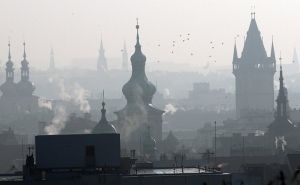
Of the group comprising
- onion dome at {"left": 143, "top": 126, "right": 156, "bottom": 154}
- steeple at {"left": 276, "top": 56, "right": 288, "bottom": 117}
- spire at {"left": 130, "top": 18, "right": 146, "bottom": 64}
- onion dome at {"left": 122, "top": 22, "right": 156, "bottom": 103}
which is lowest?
onion dome at {"left": 143, "top": 126, "right": 156, "bottom": 154}

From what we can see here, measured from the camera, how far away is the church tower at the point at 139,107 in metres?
171

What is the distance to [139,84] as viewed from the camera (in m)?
172

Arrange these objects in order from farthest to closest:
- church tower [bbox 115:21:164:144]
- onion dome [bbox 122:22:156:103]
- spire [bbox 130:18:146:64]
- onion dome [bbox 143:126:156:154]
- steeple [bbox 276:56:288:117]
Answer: spire [bbox 130:18:146:64] < onion dome [bbox 122:22:156:103] < church tower [bbox 115:21:164:144] < steeple [bbox 276:56:288:117] < onion dome [bbox 143:126:156:154]

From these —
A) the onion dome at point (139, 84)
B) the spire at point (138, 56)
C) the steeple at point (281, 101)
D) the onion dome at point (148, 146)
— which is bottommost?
the onion dome at point (148, 146)

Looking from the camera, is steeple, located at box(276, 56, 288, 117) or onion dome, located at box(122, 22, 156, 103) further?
onion dome, located at box(122, 22, 156, 103)

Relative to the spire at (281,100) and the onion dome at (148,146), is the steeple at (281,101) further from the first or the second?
the onion dome at (148,146)

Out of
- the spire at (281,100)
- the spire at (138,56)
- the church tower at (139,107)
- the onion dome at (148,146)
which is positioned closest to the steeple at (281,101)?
the spire at (281,100)

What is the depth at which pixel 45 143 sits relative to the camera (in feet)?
227

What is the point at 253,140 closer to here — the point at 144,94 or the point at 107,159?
the point at 144,94

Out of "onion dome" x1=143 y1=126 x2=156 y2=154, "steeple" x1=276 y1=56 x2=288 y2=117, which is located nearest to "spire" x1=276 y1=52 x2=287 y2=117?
"steeple" x1=276 y1=56 x2=288 y2=117

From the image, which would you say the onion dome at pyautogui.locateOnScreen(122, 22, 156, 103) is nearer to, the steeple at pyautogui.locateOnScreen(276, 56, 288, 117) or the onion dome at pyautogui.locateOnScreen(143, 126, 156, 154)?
the steeple at pyautogui.locateOnScreen(276, 56, 288, 117)

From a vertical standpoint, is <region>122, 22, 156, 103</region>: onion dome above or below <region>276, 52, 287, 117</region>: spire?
above

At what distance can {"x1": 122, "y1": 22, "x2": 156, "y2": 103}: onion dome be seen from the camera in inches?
6777

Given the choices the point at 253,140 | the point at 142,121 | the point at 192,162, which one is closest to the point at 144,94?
the point at 142,121
